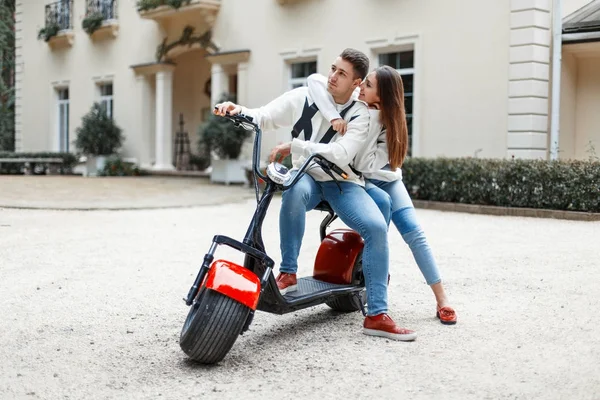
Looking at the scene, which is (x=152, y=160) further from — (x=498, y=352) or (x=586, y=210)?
(x=498, y=352)

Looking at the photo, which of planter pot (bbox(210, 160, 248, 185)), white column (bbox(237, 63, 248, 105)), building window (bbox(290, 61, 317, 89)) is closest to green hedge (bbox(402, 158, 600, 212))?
building window (bbox(290, 61, 317, 89))

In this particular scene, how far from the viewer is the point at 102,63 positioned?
20844 millimetres

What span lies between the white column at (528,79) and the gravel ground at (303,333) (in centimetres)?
473

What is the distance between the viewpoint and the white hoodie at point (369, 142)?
13.0 feet

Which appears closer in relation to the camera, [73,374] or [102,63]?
[73,374]

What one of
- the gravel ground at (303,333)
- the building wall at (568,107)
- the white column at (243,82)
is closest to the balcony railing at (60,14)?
the white column at (243,82)

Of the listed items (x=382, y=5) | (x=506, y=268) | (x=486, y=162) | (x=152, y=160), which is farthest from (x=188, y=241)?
(x=152, y=160)

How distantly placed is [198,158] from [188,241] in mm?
12954

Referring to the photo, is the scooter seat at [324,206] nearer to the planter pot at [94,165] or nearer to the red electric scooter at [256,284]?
the red electric scooter at [256,284]

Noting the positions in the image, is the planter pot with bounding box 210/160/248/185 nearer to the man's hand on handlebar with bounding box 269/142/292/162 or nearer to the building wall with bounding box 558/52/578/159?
the building wall with bounding box 558/52/578/159

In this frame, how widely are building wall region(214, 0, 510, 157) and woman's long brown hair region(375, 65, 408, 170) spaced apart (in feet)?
27.1

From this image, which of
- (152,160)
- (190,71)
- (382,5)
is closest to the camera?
(382,5)

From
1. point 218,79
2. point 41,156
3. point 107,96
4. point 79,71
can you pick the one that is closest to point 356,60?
point 218,79

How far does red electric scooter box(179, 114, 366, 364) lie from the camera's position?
3.29 m
